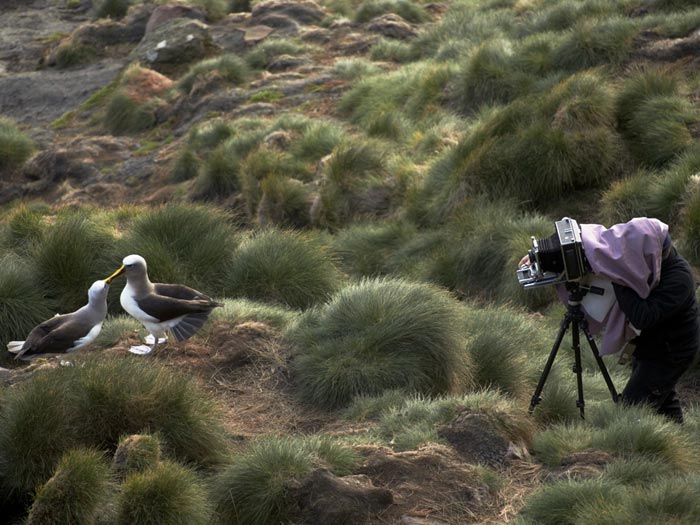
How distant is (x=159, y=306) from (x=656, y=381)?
370cm

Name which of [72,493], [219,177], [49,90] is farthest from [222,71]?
[72,493]

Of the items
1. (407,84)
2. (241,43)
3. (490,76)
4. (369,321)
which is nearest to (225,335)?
(369,321)

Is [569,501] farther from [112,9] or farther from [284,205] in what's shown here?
[112,9]

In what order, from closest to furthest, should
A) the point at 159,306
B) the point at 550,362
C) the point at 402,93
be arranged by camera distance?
the point at 550,362, the point at 159,306, the point at 402,93

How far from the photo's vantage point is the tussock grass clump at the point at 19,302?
985cm

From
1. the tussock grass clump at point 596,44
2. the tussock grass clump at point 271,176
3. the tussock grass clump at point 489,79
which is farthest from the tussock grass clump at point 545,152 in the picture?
the tussock grass clump at point 271,176

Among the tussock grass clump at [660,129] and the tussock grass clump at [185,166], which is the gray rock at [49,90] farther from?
the tussock grass clump at [660,129]

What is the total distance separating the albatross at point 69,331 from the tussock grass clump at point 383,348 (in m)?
1.62

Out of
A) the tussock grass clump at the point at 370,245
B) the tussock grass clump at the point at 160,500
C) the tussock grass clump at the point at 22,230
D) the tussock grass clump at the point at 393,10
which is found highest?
the tussock grass clump at the point at 393,10

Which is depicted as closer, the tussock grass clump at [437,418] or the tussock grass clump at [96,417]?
the tussock grass clump at [96,417]

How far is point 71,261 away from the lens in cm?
1077

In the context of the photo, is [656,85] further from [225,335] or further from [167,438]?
[167,438]

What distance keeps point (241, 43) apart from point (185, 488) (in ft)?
53.9

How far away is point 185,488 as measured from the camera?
6191mm
